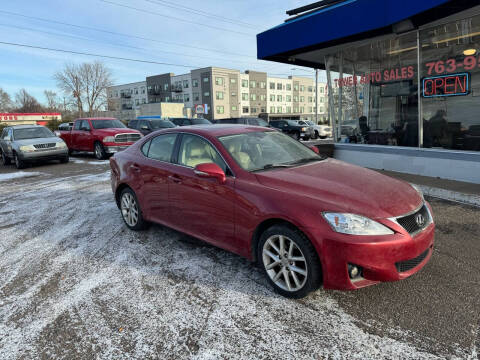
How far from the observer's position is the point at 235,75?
3268 inches

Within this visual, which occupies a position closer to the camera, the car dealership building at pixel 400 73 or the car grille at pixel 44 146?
the car dealership building at pixel 400 73

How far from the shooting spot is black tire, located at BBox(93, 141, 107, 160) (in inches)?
565

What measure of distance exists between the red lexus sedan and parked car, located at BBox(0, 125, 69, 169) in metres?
9.96

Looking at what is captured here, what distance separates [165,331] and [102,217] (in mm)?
3735

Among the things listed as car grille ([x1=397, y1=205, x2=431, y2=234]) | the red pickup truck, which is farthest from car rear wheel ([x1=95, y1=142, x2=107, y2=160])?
car grille ([x1=397, y1=205, x2=431, y2=234])

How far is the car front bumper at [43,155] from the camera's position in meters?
12.3

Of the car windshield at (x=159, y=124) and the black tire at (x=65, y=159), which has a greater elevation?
the car windshield at (x=159, y=124)

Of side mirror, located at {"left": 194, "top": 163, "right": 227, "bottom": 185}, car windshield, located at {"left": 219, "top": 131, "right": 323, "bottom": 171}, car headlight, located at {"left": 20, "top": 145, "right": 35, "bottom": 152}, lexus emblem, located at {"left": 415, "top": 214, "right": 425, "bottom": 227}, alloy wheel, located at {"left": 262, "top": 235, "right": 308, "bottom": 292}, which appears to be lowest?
alloy wheel, located at {"left": 262, "top": 235, "right": 308, "bottom": 292}

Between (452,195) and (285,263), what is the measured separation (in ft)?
16.3

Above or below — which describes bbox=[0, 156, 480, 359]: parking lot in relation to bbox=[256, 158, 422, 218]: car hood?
below

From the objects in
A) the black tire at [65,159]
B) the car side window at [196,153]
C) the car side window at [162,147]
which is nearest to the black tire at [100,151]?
the black tire at [65,159]

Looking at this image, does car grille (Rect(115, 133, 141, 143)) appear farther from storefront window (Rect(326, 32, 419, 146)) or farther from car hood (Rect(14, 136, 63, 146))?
storefront window (Rect(326, 32, 419, 146))

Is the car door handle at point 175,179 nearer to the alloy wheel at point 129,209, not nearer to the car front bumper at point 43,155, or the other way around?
the alloy wheel at point 129,209

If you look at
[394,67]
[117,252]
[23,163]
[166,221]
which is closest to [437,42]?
[394,67]
